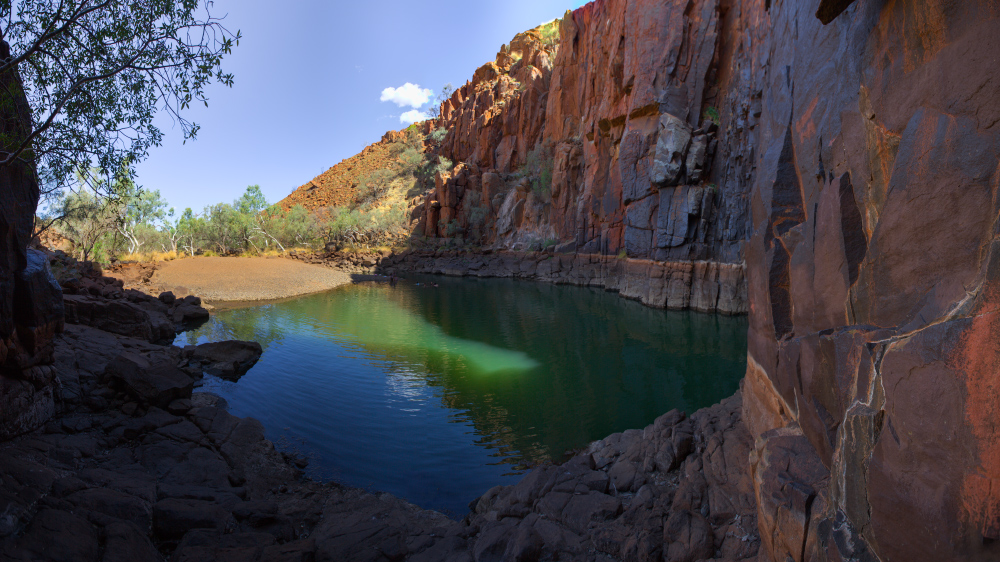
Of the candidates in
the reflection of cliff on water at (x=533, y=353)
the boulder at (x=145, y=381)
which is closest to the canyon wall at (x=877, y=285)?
the reflection of cliff on water at (x=533, y=353)

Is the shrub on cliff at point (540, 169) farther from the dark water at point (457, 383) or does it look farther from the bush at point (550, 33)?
the dark water at point (457, 383)

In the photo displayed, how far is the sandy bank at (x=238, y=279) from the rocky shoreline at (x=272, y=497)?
16788 millimetres

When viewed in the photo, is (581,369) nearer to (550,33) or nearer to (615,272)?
(615,272)

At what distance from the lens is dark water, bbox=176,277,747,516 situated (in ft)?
23.1

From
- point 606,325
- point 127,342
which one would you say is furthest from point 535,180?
point 127,342

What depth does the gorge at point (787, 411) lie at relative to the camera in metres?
2.06

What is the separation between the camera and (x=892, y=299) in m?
2.55

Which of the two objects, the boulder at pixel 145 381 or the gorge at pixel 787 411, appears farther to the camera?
the boulder at pixel 145 381

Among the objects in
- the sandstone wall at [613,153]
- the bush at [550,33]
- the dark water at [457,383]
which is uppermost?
the bush at [550,33]

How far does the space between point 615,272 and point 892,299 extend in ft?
83.2

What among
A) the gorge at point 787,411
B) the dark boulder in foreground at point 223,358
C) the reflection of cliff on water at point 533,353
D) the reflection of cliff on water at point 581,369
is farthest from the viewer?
the dark boulder in foreground at point 223,358

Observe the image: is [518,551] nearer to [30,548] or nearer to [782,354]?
[782,354]

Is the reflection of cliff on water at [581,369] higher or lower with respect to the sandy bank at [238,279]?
lower

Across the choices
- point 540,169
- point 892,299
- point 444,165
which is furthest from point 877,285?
point 444,165
